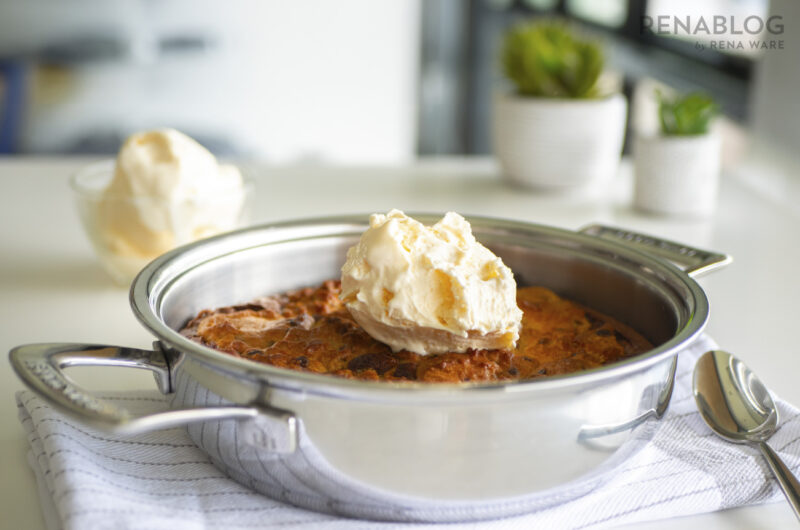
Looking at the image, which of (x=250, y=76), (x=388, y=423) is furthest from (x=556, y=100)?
(x=250, y=76)

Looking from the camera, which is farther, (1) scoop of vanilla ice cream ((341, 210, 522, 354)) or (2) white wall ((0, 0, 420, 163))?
(2) white wall ((0, 0, 420, 163))

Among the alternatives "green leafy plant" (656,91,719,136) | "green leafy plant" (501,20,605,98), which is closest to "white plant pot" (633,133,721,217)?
"green leafy plant" (656,91,719,136)

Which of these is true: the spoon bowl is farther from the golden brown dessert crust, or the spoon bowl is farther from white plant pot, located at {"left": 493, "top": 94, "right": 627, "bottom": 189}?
white plant pot, located at {"left": 493, "top": 94, "right": 627, "bottom": 189}

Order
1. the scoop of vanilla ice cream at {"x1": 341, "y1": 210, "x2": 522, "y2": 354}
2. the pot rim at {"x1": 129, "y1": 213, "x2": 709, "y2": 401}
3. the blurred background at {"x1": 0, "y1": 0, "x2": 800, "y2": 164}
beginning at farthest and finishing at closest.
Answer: the blurred background at {"x1": 0, "y1": 0, "x2": 800, "y2": 164}, the scoop of vanilla ice cream at {"x1": 341, "y1": 210, "x2": 522, "y2": 354}, the pot rim at {"x1": 129, "y1": 213, "x2": 709, "y2": 401}

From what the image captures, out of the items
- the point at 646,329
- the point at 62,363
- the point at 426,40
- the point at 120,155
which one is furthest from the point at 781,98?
the point at 426,40

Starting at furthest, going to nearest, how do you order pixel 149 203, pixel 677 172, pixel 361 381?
1. pixel 677 172
2. pixel 149 203
3. pixel 361 381

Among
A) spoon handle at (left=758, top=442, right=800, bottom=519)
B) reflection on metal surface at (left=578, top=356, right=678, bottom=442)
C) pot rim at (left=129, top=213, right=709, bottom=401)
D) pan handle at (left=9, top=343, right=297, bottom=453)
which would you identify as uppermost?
pot rim at (left=129, top=213, right=709, bottom=401)

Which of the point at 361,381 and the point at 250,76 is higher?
the point at 361,381

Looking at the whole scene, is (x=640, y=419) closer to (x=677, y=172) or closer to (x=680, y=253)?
(x=680, y=253)
